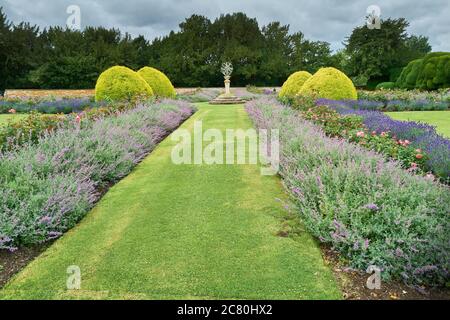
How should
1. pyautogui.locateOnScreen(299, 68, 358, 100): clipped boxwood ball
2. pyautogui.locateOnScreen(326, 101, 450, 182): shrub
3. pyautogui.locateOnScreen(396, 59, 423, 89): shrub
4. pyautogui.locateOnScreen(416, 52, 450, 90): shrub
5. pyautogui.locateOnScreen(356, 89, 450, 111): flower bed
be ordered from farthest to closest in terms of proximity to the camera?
pyautogui.locateOnScreen(396, 59, 423, 89): shrub
pyautogui.locateOnScreen(416, 52, 450, 90): shrub
pyautogui.locateOnScreen(299, 68, 358, 100): clipped boxwood ball
pyautogui.locateOnScreen(356, 89, 450, 111): flower bed
pyautogui.locateOnScreen(326, 101, 450, 182): shrub

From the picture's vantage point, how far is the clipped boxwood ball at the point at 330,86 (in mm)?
13898

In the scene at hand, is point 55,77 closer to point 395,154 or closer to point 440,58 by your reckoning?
point 440,58

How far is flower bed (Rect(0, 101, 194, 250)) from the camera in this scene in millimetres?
3211

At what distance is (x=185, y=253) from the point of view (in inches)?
117

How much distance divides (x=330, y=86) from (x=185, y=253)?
40.7 feet

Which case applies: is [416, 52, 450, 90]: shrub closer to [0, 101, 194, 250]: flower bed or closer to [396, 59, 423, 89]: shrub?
[396, 59, 423, 89]: shrub

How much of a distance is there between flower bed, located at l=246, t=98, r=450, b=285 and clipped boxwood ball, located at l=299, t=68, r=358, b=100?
1043 centimetres

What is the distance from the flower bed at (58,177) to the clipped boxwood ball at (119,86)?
27.4 feet

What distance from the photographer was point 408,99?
51.9 ft

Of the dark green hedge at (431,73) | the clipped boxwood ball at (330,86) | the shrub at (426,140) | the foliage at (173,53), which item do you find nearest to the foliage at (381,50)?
the foliage at (173,53)

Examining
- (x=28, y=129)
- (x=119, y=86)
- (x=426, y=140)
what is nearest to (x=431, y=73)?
(x=119, y=86)

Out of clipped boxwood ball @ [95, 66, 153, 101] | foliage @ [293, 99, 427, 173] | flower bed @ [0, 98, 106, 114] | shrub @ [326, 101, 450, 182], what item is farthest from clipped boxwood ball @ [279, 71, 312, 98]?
shrub @ [326, 101, 450, 182]

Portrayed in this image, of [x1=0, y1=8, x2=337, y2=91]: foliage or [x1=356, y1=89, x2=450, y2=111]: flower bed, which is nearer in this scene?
[x1=356, y1=89, x2=450, y2=111]: flower bed
